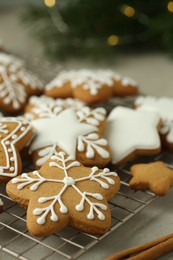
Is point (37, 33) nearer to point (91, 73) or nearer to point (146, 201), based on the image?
point (91, 73)

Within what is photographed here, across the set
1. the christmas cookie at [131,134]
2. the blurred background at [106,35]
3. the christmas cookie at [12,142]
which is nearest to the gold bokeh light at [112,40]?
the blurred background at [106,35]

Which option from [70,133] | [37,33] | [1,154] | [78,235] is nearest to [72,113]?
[70,133]

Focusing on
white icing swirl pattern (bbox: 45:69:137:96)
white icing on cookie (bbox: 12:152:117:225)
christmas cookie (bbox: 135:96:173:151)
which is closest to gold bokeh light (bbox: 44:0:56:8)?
white icing swirl pattern (bbox: 45:69:137:96)

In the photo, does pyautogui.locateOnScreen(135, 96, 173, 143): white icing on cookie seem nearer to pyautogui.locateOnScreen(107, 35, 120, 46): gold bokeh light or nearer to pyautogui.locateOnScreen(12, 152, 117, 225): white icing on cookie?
pyautogui.locateOnScreen(12, 152, 117, 225): white icing on cookie

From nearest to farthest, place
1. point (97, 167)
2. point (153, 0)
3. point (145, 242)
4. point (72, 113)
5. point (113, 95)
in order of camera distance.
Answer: point (145, 242) < point (97, 167) < point (72, 113) < point (113, 95) < point (153, 0)

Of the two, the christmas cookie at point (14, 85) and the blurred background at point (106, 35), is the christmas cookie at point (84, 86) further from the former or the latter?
the blurred background at point (106, 35)

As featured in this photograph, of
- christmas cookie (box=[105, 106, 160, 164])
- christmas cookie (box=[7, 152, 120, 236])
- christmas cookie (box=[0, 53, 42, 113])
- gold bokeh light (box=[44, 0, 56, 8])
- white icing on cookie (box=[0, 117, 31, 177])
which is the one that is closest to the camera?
Result: christmas cookie (box=[7, 152, 120, 236])
